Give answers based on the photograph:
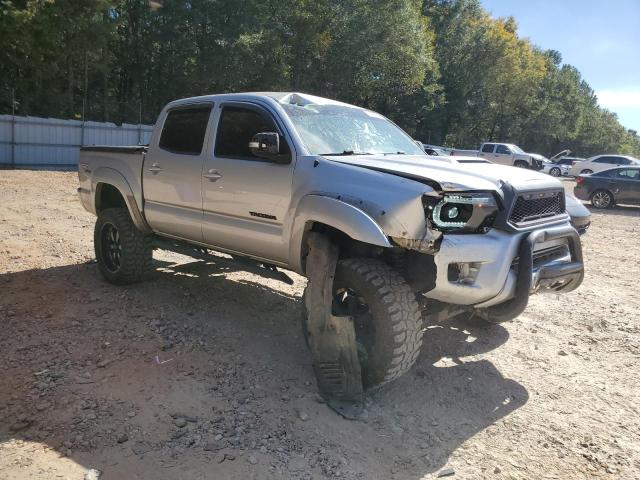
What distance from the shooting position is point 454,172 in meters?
3.62

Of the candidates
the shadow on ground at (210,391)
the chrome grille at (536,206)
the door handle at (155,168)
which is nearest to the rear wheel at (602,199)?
the shadow on ground at (210,391)

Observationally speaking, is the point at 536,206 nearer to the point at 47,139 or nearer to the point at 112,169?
the point at 112,169

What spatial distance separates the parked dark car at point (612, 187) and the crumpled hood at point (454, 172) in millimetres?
13758

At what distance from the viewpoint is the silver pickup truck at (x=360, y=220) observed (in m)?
3.35

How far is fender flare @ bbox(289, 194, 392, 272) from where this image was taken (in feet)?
10.9

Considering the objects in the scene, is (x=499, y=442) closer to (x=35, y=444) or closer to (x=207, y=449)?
(x=207, y=449)

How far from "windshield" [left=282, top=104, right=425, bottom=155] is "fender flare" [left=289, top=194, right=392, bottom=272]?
0.50 m

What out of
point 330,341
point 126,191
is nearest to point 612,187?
point 126,191

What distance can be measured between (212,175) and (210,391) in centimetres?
185

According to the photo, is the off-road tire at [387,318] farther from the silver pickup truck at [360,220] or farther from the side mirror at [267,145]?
the side mirror at [267,145]

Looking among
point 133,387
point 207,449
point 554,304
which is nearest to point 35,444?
point 133,387

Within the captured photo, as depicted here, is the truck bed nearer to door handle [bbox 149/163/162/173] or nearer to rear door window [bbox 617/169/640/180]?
door handle [bbox 149/163/162/173]

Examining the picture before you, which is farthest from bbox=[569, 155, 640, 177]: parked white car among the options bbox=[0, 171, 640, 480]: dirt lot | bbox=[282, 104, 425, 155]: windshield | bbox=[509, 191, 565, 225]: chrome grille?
bbox=[509, 191, 565, 225]: chrome grille

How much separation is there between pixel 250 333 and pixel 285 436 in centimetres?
159
